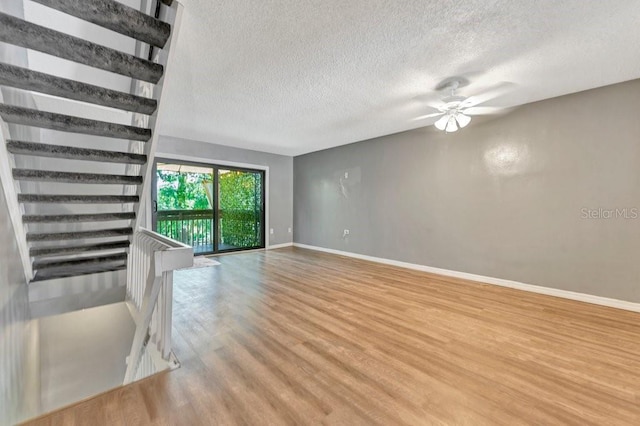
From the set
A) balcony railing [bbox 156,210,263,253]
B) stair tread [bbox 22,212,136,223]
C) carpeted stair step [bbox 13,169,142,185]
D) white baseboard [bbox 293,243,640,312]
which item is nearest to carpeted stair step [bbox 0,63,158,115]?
carpeted stair step [bbox 13,169,142,185]

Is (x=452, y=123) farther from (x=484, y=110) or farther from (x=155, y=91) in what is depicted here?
(x=155, y=91)

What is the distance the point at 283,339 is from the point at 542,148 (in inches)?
149

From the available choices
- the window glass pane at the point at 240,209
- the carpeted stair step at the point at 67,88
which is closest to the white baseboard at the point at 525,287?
the window glass pane at the point at 240,209

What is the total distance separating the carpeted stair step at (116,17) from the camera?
127cm

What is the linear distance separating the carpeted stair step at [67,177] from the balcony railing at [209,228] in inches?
102

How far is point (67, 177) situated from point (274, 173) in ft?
14.6

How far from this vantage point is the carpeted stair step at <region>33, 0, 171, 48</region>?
4.17 ft

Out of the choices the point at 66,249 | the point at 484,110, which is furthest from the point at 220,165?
the point at 484,110

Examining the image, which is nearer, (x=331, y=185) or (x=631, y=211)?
(x=631, y=211)

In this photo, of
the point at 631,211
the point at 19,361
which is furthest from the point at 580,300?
the point at 19,361

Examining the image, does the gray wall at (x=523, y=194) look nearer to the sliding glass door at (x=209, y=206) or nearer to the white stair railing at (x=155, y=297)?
the sliding glass door at (x=209, y=206)

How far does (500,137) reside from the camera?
3451 millimetres

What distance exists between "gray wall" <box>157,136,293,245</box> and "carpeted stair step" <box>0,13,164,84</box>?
364 cm

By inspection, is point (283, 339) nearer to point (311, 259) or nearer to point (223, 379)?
point (223, 379)
